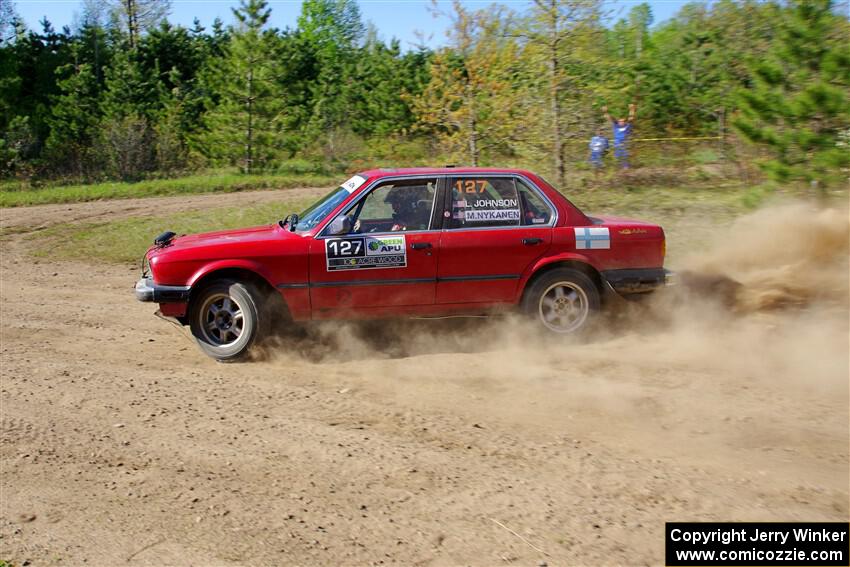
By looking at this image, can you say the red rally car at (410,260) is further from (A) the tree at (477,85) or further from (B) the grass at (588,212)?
(A) the tree at (477,85)

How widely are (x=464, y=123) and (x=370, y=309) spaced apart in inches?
343

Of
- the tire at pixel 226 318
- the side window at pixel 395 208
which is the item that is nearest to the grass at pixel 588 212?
the side window at pixel 395 208

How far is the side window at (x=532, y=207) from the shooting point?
7.38 meters

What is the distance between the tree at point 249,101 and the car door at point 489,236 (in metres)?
20.0

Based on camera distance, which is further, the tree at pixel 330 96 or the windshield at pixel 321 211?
the tree at pixel 330 96

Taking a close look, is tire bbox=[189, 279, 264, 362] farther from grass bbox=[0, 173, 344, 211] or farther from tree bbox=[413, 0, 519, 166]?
grass bbox=[0, 173, 344, 211]

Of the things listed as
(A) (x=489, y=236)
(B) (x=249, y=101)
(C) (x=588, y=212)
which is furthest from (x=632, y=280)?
(B) (x=249, y=101)

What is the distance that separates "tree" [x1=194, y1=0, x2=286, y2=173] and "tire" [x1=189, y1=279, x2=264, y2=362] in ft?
65.7

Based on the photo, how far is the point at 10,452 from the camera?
515 cm

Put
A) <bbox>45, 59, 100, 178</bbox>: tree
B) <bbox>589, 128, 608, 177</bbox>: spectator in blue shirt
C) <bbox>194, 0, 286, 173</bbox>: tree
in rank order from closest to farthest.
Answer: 1. <bbox>589, 128, 608, 177</bbox>: spectator in blue shirt
2. <bbox>194, 0, 286, 173</bbox>: tree
3. <bbox>45, 59, 100, 178</bbox>: tree

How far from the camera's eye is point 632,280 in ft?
24.4

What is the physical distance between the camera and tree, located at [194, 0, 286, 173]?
84.3 feet

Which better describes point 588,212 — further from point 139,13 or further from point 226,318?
point 139,13

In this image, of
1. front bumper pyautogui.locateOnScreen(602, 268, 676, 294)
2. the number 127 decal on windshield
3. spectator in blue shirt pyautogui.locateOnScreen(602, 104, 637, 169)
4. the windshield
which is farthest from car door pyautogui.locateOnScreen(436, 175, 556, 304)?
spectator in blue shirt pyautogui.locateOnScreen(602, 104, 637, 169)
